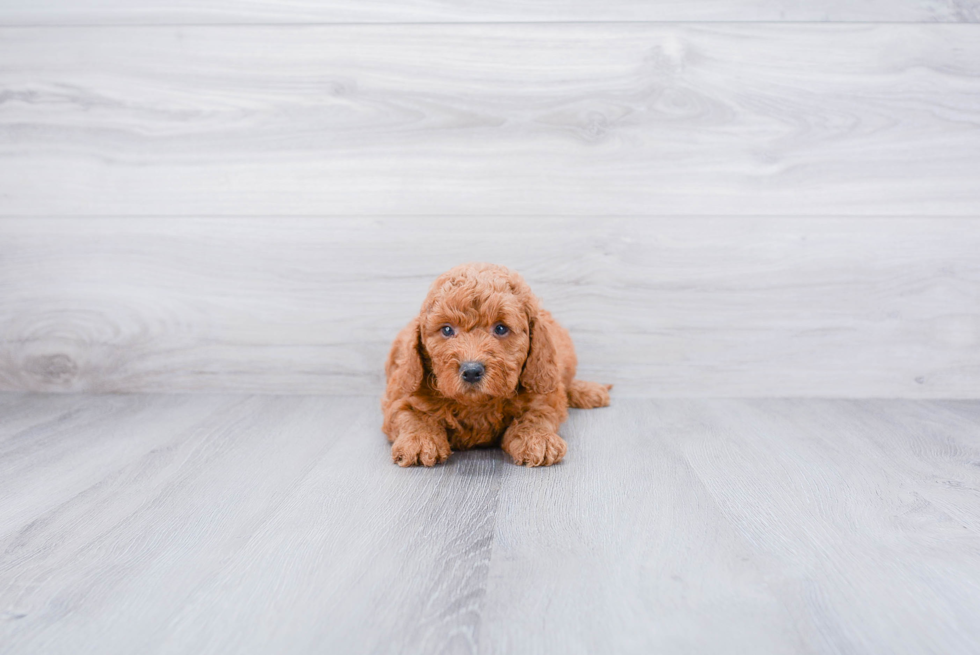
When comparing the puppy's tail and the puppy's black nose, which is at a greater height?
the puppy's black nose

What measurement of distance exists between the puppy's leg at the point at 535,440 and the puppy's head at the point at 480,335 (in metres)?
0.11

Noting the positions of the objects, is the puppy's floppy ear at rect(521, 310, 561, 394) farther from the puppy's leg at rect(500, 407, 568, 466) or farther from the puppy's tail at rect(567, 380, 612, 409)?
the puppy's tail at rect(567, 380, 612, 409)

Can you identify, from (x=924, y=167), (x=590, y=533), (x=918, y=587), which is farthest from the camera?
(x=924, y=167)

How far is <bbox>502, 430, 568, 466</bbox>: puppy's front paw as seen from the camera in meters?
1.49

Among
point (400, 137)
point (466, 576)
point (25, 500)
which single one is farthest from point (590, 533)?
point (400, 137)

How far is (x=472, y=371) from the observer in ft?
4.70

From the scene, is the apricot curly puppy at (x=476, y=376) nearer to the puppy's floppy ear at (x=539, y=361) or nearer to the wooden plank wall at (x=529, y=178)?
the puppy's floppy ear at (x=539, y=361)

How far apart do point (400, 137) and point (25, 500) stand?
1.39m

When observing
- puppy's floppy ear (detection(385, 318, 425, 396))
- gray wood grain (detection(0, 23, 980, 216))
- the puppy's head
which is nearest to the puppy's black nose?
the puppy's head

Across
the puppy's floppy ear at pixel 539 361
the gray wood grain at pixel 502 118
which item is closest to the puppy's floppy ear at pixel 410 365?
the puppy's floppy ear at pixel 539 361

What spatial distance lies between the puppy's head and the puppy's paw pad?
4.7 inches

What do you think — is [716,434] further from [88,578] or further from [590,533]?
[88,578]

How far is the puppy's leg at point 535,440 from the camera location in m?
1.49

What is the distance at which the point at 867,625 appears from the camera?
2.86 feet
